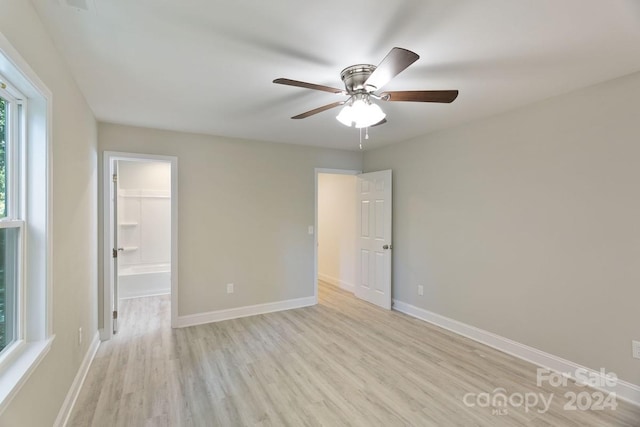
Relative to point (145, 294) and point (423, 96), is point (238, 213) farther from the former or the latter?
point (423, 96)

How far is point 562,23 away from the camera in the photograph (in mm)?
1657

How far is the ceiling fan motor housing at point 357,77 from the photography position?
6.79ft

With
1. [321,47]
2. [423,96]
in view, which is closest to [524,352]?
[423,96]

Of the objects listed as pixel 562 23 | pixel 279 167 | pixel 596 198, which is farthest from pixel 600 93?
pixel 279 167

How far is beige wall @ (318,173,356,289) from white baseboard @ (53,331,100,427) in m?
3.60

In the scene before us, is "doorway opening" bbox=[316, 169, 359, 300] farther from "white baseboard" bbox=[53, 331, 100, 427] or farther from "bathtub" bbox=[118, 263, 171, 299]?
"white baseboard" bbox=[53, 331, 100, 427]

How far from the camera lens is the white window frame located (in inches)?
60.7

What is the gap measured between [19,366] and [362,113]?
225cm

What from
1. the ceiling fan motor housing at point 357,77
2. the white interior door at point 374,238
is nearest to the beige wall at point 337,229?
the white interior door at point 374,238

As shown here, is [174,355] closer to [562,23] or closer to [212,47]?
[212,47]

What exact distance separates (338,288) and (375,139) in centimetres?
278

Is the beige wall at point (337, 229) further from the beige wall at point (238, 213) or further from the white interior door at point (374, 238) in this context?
the beige wall at point (238, 213)

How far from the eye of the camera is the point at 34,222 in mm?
1622

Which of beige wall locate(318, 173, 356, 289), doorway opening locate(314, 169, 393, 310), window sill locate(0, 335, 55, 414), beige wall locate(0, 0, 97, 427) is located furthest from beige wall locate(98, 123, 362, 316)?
window sill locate(0, 335, 55, 414)
